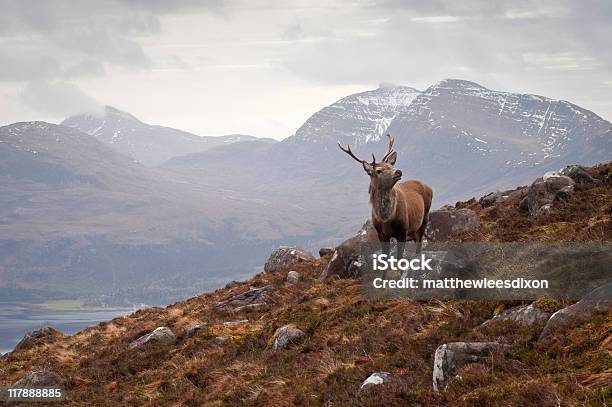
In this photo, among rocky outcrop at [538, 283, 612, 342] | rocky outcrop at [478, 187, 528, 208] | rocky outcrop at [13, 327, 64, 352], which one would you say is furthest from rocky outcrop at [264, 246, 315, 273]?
rocky outcrop at [538, 283, 612, 342]

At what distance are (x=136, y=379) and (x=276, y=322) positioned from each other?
4307mm

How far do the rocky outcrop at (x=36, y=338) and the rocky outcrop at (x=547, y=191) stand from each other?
22.8 meters

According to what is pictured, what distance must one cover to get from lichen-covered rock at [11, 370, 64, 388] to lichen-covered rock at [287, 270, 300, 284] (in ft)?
33.9

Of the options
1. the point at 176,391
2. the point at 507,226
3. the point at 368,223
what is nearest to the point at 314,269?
the point at 368,223

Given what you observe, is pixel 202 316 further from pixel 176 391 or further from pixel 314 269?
pixel 176 391

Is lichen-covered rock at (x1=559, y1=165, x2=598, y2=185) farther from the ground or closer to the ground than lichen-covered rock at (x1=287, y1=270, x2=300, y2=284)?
farther from the ground

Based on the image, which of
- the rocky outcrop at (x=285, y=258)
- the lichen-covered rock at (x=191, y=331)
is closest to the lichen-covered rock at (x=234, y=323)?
the lichen-covered rock at (x=191, y=331)

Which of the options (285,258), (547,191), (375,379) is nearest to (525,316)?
(375,379)

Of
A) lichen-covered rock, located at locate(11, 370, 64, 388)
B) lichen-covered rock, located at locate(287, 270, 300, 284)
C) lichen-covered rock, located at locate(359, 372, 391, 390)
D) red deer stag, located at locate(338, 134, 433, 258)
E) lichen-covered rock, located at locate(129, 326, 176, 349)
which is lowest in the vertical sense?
lichen-covered rock, located at locate(11, 370, 64, 388)

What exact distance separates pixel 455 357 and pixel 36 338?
86.3ft

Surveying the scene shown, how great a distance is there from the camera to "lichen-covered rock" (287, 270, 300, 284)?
27.1 meters

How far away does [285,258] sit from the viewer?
3553 centimetres

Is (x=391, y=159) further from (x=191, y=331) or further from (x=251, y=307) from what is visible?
(x=191, y=331)

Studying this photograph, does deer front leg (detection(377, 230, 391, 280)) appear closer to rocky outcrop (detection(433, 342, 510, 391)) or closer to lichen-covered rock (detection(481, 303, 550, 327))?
lichen-covered rock (detection(481, 303, 550, 327))
